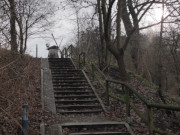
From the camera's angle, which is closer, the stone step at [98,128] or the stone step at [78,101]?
the stone step at [98,128]

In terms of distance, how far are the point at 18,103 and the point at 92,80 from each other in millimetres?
6449

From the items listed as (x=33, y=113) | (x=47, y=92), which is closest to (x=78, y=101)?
(x=47, y=92)

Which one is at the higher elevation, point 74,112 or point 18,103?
point 18,103

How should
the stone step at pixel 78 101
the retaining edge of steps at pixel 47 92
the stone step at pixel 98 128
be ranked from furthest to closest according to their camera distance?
the stone step at pixel 78 101 → the retaining edge of steps at pixel 47 92 → the stone step at pixel 98 128

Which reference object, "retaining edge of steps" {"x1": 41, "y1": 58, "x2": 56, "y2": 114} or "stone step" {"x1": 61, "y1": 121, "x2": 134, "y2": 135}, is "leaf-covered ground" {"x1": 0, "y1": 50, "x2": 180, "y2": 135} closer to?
"retaining edge of steps" {"x1": 41, "y1": 58, "x2": 56, "y2": 114}

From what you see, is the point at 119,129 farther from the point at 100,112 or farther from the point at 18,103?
the point at 18,103

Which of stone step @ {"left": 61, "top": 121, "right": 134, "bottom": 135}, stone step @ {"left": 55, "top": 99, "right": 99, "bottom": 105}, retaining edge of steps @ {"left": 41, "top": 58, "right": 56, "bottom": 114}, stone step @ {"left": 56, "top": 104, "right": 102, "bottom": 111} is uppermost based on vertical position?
retaining edge of steps @ {"left": 41, "top": 58, "right": 56, "bottom": 114}

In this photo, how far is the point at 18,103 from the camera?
625cm

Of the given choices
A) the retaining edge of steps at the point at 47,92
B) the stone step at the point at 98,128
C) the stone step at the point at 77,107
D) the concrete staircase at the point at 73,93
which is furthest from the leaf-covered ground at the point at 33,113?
the stone step at the point at 77,107

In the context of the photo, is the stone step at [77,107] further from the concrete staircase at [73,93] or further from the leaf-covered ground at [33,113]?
the leaf-covered ground at [33,113]

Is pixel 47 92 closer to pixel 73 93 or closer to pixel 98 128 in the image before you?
pixel 73 93

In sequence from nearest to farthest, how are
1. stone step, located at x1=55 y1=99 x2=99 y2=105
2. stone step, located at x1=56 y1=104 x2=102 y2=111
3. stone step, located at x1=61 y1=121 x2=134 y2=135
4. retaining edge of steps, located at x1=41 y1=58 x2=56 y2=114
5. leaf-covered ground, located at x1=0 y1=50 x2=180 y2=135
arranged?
leaf-covered ground, located at x1=0 y1=50 x2=180 y2=135 < stone step, located at x1=61 y1=121 x2=134 y2=135 < retaining edge of steps, located at x1=41 y1=58 x2=56 y2=114 < stone step, located at x1=56 y1=104 x2=102 y2=111 < stone step, located at x1=55 y1=99 x2=99 y2=105

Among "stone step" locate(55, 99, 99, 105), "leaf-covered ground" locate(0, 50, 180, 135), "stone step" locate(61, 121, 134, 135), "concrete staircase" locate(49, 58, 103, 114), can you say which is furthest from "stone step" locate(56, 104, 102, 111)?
"stone step" locate(61, 121, 134, 135)

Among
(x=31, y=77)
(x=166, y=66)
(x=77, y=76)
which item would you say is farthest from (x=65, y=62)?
(x=166, y=66)
